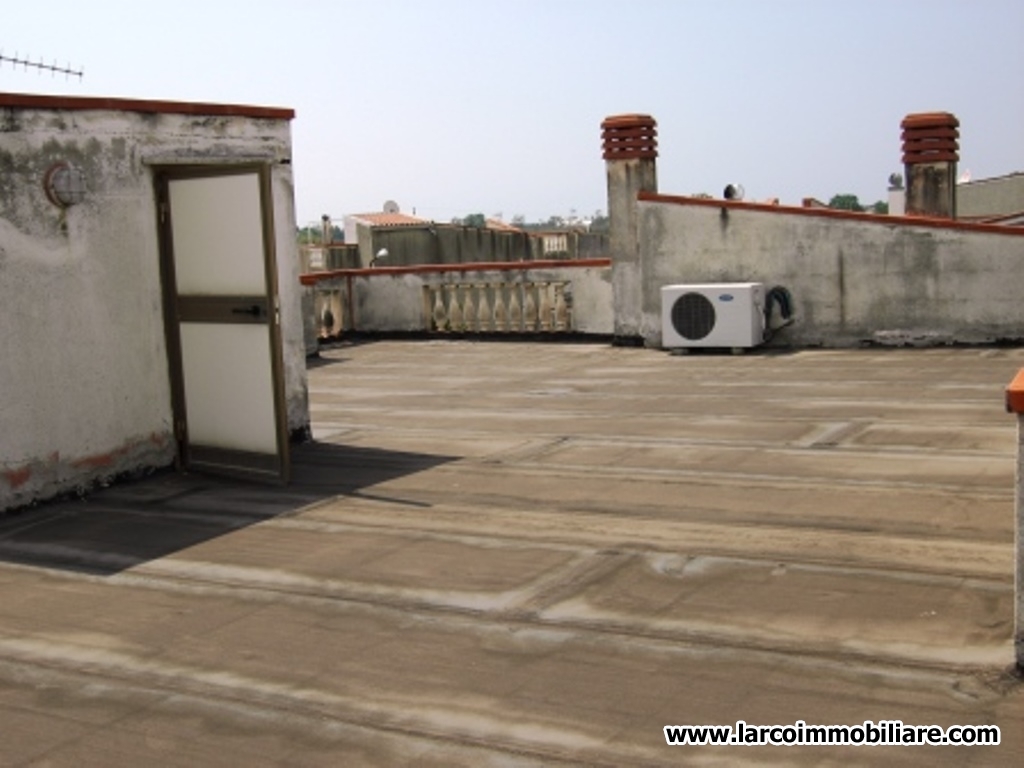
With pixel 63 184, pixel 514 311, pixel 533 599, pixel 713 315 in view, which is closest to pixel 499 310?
pixel 514 311

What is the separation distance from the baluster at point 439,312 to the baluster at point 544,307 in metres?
1.94

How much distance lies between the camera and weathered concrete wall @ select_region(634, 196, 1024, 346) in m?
16.5

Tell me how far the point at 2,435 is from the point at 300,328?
330 centimetres

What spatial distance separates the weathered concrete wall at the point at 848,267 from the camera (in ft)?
54.1

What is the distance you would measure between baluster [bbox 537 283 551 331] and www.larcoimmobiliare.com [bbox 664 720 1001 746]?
649 inches

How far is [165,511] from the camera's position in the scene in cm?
905

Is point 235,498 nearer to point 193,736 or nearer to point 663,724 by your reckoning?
point 193,736

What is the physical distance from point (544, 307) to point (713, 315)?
4.11 m

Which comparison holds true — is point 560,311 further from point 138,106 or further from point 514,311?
point 138,106

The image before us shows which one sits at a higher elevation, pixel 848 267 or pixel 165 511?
pixel 848 267

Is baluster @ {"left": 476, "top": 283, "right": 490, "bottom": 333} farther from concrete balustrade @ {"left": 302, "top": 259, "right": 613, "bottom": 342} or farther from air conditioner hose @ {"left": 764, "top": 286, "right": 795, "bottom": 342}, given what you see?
air conditioner hose @ {"left": 764, "top": 286, "right": 795, "bottom": 342}

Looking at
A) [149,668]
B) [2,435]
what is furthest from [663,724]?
[2,435]

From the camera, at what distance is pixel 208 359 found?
1015 cm

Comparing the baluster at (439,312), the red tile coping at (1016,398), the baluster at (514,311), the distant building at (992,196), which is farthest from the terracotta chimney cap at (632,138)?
the distant building at (992,196)
